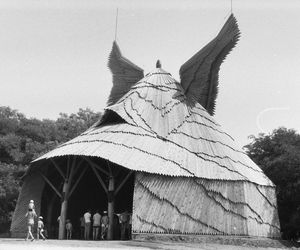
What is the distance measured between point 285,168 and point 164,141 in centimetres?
860

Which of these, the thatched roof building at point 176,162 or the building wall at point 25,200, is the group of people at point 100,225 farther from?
the building wall at point 25,200

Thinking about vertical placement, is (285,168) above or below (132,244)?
above

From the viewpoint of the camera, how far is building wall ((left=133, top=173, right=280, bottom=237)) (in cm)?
2131

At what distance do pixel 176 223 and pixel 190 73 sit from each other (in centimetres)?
1161

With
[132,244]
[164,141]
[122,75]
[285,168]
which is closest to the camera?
[132,244]

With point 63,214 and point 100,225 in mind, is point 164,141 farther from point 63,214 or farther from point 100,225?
point 63,214

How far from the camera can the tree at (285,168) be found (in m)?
28.4

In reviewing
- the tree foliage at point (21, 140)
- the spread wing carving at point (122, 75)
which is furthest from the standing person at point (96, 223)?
the tree foliage at point (21, 140)

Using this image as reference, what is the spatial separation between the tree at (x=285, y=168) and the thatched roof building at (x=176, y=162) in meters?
3.11

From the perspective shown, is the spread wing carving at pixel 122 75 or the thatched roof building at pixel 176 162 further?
the spread wing carving at pixel 122 75

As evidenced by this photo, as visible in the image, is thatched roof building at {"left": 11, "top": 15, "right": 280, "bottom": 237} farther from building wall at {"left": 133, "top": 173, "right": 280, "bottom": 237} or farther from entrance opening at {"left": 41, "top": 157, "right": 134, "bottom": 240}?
entrance opening at {"left": 41, "top": 157, "right": 134, "bottom": 240}

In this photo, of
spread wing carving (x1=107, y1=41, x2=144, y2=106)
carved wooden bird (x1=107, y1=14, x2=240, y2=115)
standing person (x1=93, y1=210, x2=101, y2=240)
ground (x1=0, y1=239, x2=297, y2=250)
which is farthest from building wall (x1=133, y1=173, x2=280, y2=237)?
spread wing carving (x1=107, y1=41, x2=144, y2=106)

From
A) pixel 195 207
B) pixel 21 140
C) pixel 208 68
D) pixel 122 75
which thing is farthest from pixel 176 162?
pixel 21 140

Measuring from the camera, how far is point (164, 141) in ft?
81.0
